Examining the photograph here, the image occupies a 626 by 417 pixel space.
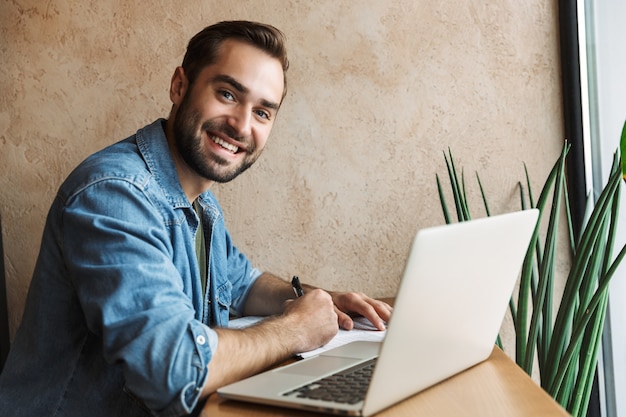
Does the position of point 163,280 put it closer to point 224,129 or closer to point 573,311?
point 224,129

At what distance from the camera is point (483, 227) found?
2.90ft

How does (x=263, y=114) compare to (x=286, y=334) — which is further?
(x=263, y=114)

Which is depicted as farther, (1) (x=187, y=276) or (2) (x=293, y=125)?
(2) (x=293, y=125)

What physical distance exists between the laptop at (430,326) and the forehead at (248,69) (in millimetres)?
629

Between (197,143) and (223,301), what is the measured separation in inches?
13.9

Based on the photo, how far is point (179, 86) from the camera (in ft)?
5.27

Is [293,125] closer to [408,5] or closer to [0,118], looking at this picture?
[408,5]

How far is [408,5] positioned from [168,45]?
658 mm

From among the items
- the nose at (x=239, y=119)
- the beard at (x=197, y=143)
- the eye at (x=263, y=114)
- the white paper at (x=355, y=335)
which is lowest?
the white paper at (x=355, y=335)

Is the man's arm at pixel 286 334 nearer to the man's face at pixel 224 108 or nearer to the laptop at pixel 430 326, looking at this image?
the laptop at pixel 430 326

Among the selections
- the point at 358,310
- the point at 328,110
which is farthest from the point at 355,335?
the point at 328,110

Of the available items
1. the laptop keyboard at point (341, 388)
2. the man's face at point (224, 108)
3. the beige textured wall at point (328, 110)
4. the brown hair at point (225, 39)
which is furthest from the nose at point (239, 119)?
the laptop keyboard at point (341, 388)

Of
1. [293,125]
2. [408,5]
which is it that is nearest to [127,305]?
[293,125]

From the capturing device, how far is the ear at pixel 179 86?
1596 millimetres
